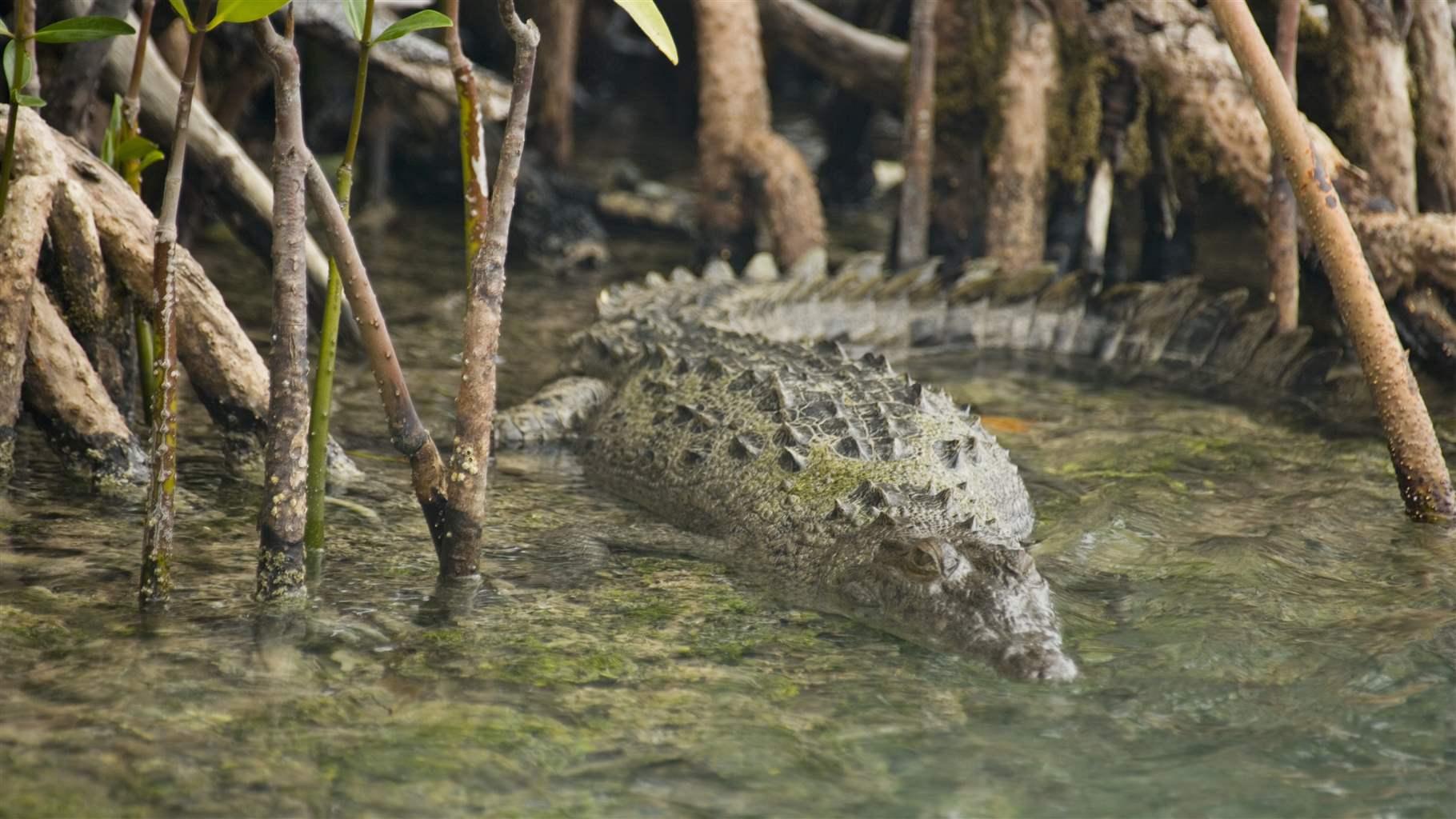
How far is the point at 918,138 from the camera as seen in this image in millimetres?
7316

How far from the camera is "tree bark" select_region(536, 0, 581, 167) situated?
9703 millimetres

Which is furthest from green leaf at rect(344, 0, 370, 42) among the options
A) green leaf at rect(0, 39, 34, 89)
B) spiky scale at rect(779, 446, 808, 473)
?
spiky scale at rect(779, 446, 808, 473)

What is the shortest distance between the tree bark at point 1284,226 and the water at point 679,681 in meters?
1.44

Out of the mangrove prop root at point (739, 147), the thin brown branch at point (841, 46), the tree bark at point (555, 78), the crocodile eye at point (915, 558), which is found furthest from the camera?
the tree bark at point (555, 78)

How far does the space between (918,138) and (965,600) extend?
4.36 m

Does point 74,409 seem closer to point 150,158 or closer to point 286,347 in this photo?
point 150,158

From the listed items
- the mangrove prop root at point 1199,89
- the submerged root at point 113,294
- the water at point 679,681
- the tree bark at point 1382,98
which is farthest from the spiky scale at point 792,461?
the tree bark at point 1382,98

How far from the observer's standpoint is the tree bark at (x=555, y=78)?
9.70 metres

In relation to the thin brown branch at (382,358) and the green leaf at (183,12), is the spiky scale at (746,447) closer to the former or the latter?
the thin brown branch at (382,358)

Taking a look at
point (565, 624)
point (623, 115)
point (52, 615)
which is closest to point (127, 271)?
point (52, 615)

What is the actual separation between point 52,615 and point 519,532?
1324mm

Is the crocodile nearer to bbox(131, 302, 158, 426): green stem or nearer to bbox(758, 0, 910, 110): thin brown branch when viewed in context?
bbox(131, 302, 158, 426): green stem

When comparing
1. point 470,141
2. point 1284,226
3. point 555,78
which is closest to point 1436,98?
point 1284,226

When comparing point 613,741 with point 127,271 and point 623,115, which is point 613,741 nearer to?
point 127,271
